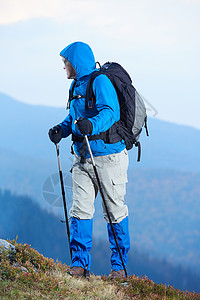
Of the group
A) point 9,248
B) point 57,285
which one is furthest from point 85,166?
point 9,248

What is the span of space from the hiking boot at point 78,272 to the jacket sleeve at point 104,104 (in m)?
1.93

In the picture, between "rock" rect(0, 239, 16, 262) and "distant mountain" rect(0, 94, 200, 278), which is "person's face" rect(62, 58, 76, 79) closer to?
"rock" rect(0, 239, 16, 262)

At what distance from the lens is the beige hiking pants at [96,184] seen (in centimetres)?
541

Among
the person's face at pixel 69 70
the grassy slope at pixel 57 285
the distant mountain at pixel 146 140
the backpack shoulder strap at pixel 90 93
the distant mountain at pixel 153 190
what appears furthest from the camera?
the distant mountain at pixel 146 140

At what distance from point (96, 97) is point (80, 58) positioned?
65 cm

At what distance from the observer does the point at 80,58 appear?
5.38 meters

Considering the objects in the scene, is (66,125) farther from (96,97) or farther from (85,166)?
(96,97)

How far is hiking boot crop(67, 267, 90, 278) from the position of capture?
17.7 ft

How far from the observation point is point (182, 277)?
7812 cm

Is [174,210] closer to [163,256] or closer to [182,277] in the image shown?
[163,256]

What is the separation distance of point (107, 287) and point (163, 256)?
110 metres

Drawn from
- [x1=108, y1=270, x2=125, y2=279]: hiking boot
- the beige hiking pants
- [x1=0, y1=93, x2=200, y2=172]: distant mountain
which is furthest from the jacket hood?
[x1=0, y1=93, x2=200, y2=172]: distant mountain

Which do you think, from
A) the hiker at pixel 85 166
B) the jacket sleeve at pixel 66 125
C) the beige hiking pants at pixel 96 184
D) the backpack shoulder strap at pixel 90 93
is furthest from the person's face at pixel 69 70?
the beige hiking pants at pixel 96 184

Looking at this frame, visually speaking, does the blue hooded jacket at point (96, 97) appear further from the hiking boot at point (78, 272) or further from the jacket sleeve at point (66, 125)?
the hiking boot at point (78, 272)
